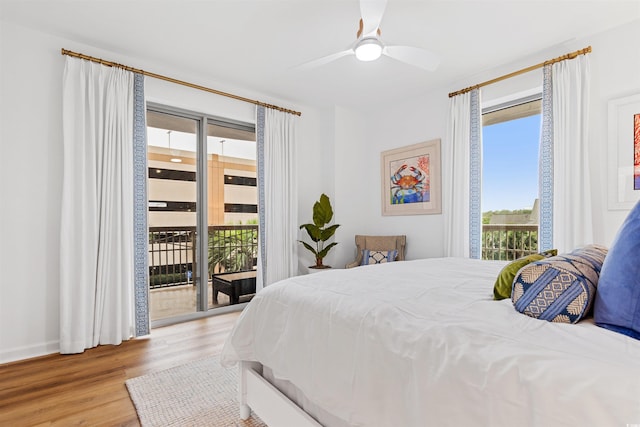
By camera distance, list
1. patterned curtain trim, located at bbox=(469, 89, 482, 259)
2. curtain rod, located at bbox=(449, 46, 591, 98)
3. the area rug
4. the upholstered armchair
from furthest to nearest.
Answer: the upholstered armchair < patterned curtain trim, located at bbox=(469, 89, 482, 259) < curtain rod, located at bbox=(449, 46, 591, 98) < the area rug

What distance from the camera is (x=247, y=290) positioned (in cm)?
394

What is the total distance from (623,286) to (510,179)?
9.21 feet

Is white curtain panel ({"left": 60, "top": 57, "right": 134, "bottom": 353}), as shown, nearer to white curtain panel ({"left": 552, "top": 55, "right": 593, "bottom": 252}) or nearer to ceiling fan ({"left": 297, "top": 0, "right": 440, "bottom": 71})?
ceiling fan ({"left": 297, "top": 0, "right": 440, "bottom": 71})

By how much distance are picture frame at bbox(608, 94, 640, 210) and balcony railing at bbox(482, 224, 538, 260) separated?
71 cm

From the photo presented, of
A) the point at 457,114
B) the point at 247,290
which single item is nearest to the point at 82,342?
the point at 247,290

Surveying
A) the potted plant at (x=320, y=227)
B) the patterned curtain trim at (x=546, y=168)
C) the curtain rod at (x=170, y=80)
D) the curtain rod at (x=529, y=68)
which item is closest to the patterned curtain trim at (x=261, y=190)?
the curtain rod at (x=170, y=80)

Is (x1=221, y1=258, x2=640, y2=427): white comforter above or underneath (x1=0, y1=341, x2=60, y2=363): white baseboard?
above

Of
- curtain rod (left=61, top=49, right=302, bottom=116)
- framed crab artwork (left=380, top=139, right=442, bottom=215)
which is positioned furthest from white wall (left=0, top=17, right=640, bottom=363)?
framed crab artwork (left=380, top=139, right=442, bottom=215)

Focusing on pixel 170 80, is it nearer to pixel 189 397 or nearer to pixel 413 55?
pixel 413 55

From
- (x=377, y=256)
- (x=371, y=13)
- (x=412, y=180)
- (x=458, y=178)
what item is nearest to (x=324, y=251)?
(x=377, y=256)

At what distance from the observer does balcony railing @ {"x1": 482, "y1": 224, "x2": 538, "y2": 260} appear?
319 cm

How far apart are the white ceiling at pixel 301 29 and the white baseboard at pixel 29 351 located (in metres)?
2.54

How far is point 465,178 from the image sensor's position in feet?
11.2

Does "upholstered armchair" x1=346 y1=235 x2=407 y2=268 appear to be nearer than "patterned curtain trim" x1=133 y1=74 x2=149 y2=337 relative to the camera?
No
